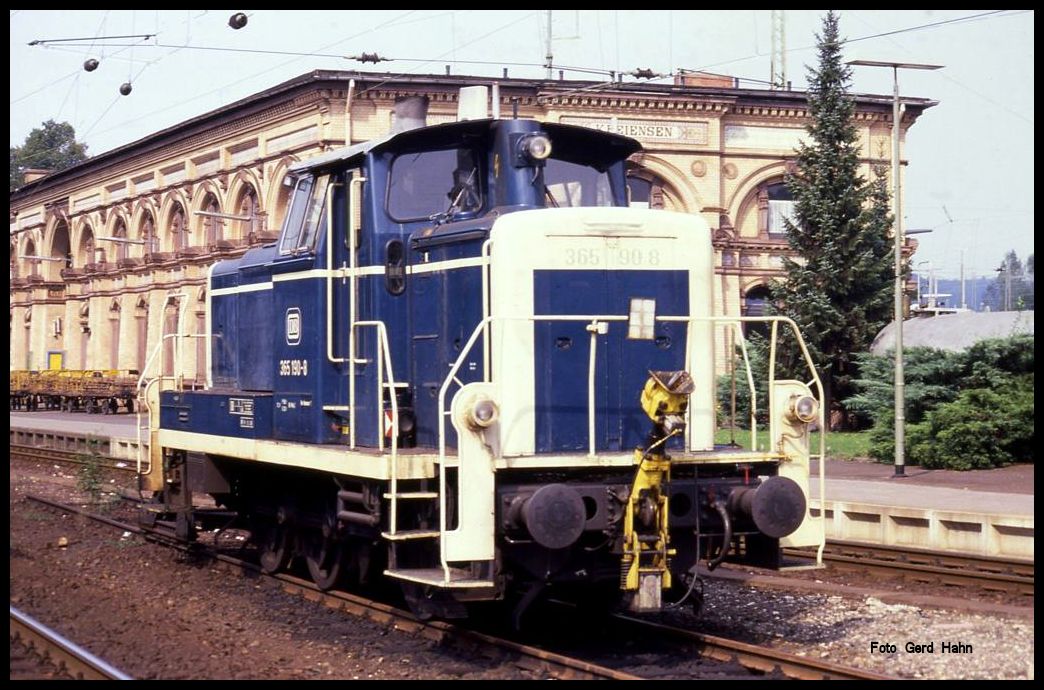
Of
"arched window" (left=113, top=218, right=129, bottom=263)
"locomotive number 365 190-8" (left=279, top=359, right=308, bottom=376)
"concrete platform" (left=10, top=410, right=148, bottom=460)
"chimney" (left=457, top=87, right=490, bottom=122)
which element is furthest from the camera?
"arched window" (left=113, top=218, right=129, bottom=263)

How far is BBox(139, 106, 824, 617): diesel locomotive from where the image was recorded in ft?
25.1

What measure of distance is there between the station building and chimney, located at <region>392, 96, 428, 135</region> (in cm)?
2020

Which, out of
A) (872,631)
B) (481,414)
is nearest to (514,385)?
(481,414)

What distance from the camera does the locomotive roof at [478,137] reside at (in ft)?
28.6

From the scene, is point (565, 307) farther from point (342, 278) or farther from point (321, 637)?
point (321, 637)

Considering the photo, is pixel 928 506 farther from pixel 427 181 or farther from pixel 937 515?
pixel 427 181

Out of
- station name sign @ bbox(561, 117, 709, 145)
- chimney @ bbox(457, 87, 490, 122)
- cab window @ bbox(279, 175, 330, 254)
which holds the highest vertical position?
station name sign @ bbox(561, 117, 709, 145)

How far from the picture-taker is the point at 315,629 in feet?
29.9

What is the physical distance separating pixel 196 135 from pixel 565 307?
34.9m

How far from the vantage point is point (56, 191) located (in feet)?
172

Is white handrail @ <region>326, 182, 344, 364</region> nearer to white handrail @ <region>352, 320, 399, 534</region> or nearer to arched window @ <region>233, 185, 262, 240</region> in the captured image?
white handrail @ <region>352, 320, 399, 534</region>

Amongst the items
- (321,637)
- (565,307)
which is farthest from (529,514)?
(321,637)

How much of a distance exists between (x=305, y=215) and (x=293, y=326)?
88cm

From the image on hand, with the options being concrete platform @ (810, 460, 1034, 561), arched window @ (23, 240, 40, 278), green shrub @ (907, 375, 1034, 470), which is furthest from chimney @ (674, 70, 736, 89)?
arched window @ (23, 240, 40, 278)
